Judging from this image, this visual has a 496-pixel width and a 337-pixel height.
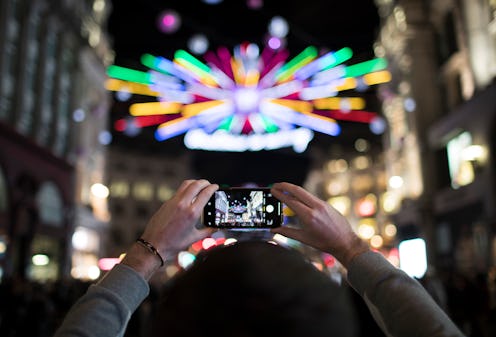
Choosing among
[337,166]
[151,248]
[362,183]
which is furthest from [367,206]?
[151,248]

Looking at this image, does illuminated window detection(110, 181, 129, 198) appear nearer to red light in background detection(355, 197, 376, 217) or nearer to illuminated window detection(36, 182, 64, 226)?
red light in background detection(355, 197, 376, 217)

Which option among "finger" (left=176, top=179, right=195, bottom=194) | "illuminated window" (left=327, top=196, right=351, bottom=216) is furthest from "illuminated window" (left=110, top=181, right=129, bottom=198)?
"finger" (left=176, top=179, right=195, bottom=194)

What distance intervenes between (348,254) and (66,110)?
36724mm

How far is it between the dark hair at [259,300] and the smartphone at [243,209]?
58.9 inches

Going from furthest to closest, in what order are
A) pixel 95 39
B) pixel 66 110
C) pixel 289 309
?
pixel 95 39, pixel 66 110, pixel 289 309

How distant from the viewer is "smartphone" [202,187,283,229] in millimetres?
2744

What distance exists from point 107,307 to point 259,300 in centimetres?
72

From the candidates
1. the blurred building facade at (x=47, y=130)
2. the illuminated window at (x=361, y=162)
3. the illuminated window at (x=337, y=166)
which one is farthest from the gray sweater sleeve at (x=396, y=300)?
the illuminated window at (x=337, y=166)

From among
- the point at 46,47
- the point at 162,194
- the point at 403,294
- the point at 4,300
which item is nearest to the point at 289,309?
the point at 403,294

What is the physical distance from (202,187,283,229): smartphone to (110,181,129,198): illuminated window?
241 feet

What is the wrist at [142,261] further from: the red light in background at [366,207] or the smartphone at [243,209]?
the red light in background at [366,207]

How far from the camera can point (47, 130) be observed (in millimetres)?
32406

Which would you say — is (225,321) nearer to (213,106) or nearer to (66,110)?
(213,106)

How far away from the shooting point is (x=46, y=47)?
31797 mm
